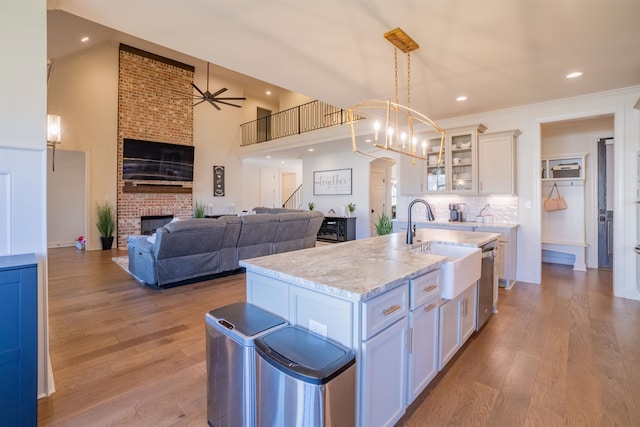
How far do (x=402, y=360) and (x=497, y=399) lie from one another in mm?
856

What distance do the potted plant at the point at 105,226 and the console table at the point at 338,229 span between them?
5295 mm

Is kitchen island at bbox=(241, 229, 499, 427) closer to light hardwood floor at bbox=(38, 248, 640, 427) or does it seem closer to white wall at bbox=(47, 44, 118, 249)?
light hardwood floor at bbox=(38, 248, 640, 427)

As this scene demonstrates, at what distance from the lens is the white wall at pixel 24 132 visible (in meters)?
1.70

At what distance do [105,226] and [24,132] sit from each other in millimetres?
6574

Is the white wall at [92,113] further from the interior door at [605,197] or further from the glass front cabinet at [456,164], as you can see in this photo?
the interior door at [605,197]

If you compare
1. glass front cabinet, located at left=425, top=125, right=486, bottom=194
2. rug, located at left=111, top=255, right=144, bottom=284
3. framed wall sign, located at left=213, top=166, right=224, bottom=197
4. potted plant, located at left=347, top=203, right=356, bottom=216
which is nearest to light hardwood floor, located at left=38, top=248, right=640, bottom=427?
rug, located at left=111, top=255, right=144, bottom=284

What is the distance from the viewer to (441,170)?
5090 millimetres

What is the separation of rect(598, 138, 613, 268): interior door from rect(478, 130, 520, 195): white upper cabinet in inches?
82.5

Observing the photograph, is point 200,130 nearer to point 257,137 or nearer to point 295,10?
point 257,137

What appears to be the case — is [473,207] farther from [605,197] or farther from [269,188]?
[269,188]

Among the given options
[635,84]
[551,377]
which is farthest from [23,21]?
[635,84]

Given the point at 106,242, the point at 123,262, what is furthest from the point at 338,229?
the point at 106,242

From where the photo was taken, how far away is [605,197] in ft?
17.5

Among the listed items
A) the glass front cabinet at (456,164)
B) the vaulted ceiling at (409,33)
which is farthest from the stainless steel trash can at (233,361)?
the glass front cabinet at (456,164)
